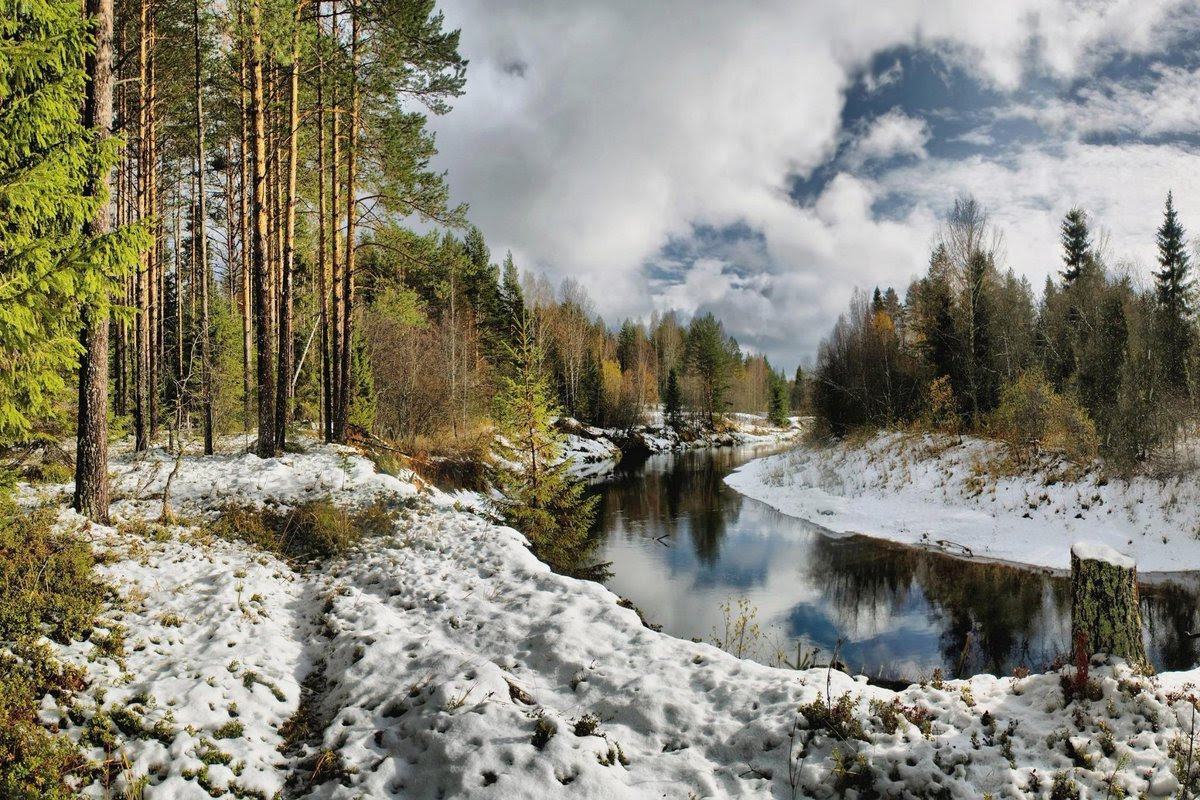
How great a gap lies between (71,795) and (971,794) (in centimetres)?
540

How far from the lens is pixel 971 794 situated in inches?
134

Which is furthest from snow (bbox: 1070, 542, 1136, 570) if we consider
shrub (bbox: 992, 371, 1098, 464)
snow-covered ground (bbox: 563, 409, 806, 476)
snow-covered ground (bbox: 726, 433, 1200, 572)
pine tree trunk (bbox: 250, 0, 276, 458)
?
A: snow-covered ground (bbox: 563, 409, 806, 476)

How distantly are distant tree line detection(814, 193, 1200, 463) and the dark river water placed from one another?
21.0 ft

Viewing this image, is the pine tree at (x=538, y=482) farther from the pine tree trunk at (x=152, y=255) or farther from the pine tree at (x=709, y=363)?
the pine tree at (x=709, y=363)

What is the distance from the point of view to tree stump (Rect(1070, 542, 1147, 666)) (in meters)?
4.05

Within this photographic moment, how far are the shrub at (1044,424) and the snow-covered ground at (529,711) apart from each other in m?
15.9

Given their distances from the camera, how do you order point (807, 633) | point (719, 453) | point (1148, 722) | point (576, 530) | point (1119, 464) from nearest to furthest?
point (1148, 722) < point (807, 633) < point (576, 530) < point (1119, 464) < point (719, 453)

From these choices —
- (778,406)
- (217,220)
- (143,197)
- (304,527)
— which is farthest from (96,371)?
(778,406)

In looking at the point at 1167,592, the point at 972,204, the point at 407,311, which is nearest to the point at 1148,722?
the point at 1167,592

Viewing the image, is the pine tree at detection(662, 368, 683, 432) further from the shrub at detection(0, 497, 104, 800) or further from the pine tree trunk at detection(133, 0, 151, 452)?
the shrub at detection(0, 497, 104, 800)

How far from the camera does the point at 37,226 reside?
Answer: 577cm

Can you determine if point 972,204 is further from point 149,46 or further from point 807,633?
point 149,46

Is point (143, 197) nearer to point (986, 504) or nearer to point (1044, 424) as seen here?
point (986, 504)

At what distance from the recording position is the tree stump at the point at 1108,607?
4.05 m
